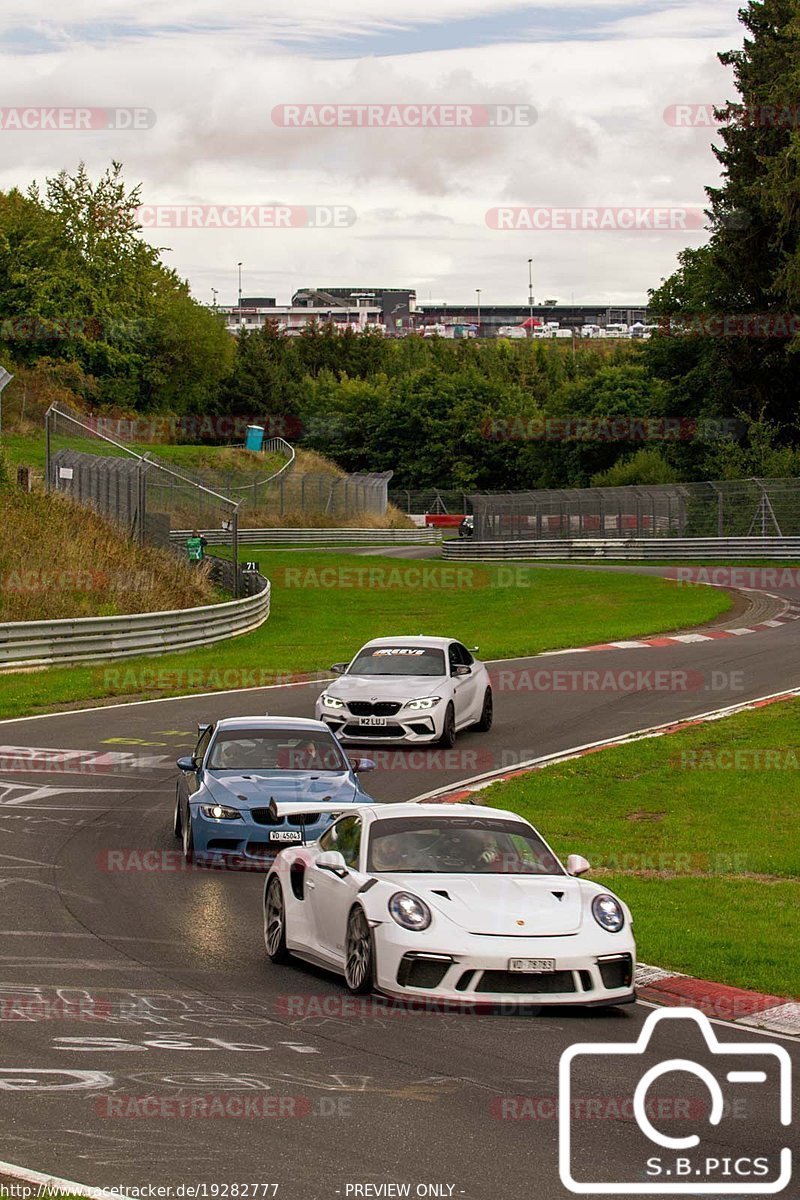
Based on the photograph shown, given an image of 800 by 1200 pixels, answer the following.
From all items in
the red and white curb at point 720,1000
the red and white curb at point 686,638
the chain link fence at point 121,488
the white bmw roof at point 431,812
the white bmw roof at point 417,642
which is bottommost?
the red and white curb at point 686,638

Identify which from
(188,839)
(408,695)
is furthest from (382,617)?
(188,839)

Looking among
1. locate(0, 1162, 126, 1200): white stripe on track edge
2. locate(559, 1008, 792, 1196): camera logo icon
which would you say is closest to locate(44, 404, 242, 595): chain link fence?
locate(559, 1008, 792, 1196): camera logo icon

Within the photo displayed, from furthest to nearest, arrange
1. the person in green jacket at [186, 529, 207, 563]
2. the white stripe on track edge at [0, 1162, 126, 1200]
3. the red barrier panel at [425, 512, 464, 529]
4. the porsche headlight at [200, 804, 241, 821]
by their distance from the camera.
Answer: the red barrier panel at [425, 512, 464, 529]
the person in green jacket at [186, 529, 207, 563]
the porsche headlight at [200, 804, 241, 821]
the white stripe on track edge at [0, 1162, 126, 1200]

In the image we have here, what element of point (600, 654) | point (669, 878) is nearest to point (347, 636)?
point (600, 654)

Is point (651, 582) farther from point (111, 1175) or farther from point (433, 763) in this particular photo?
point (111, 1175)

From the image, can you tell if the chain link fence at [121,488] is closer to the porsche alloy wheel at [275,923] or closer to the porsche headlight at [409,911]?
the porsche alloy wheel at [275,923]

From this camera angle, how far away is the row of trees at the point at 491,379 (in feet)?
242

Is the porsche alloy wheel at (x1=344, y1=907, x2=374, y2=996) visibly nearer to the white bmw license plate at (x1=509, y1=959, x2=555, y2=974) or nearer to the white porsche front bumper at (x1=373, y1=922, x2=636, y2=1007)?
the white porsche front bumper at (x1=373, y1=922, x2=636, y2=1007)

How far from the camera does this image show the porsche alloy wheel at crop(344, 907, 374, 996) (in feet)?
33.0

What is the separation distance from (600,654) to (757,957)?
22970 millimetres

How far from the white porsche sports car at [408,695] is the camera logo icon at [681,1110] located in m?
13.0

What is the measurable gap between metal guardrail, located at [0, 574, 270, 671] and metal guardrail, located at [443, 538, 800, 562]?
27263 millimetres

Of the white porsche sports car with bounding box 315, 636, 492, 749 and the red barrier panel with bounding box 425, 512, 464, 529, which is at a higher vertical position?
the white porsche sports car with bounding box 315, 636, 492, 749

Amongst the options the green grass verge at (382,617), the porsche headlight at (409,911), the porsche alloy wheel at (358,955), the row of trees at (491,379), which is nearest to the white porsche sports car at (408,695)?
the green grass verge at (382,617)
